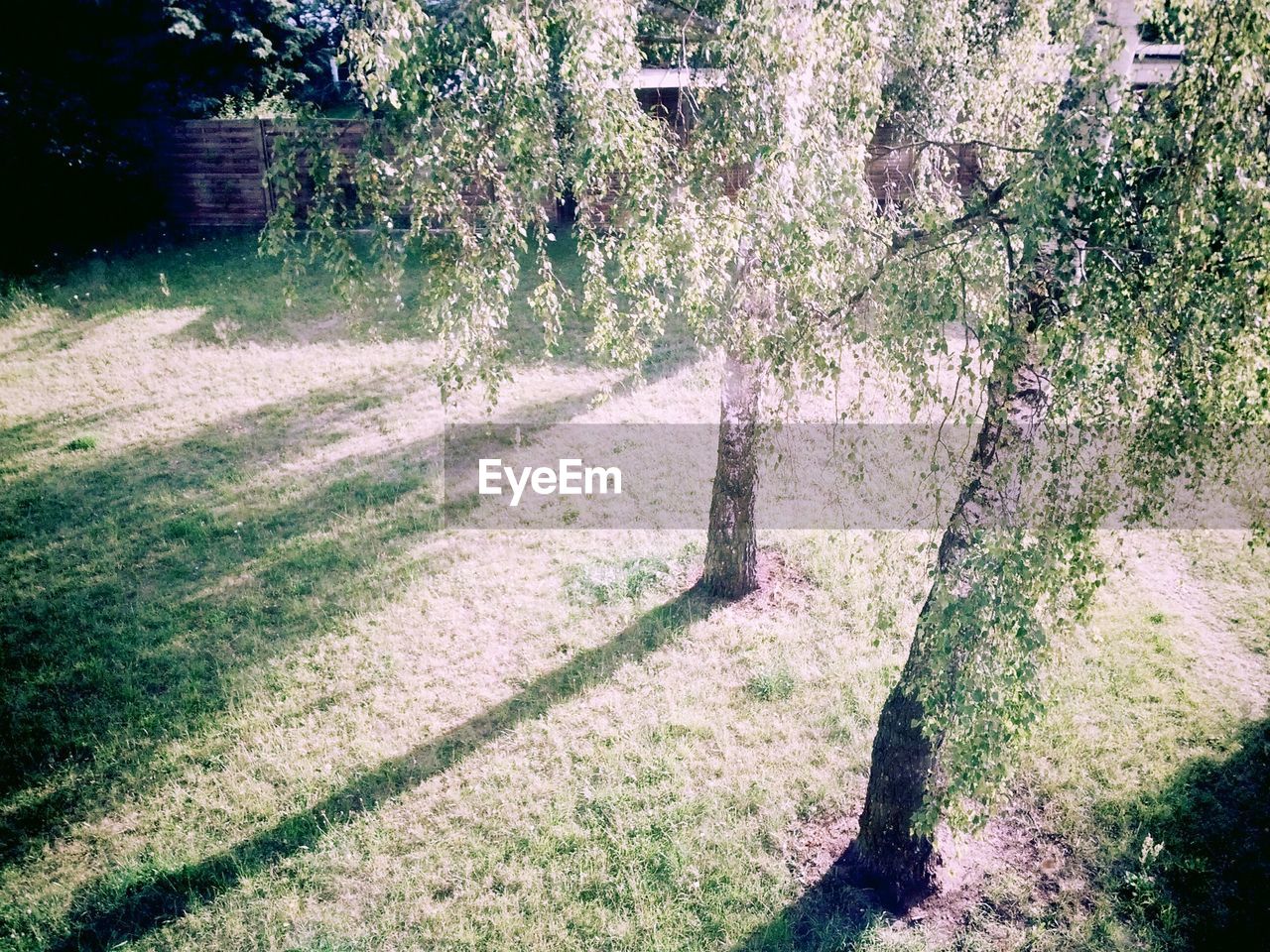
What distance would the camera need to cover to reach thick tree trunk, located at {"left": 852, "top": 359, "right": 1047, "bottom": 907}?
3.79m

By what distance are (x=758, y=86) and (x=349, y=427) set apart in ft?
26.7

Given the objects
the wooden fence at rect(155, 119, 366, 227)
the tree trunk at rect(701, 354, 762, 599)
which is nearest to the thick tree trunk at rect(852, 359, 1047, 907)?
the tree trunk at rect(701, 354, 762, 599)

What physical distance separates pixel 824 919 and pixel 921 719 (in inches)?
59.6

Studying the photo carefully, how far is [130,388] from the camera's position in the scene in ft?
37.3

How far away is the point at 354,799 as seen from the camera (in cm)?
564

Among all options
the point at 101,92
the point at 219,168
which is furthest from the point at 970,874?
the point at 101,92

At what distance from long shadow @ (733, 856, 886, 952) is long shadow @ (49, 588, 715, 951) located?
2419 millimetres

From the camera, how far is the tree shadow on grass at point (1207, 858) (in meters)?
4.70

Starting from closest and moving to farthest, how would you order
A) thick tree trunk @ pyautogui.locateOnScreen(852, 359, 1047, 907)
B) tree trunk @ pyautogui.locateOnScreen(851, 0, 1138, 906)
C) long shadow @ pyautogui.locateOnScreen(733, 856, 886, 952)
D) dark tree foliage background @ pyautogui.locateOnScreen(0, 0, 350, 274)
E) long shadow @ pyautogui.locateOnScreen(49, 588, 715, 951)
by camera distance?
tree trunk @ pyautogui.locateOnScreen(851, 0, 1138, 906) < thick tree trunk @ pyautogui.locateOnScreen(852, 359, 1047, 907) < long shadow @ pyautogui.locateOnScreen(733, 856, 886, 952) < long shadow @ pyautogui.locateOnScreen(49, 588, 715, 951) < dark tree foliage background @ pyautogui.locateOnScreen(0, 0, 350, 274)

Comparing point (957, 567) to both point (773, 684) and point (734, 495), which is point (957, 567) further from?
point (734, 495)

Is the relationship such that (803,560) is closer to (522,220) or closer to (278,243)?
(522,220)

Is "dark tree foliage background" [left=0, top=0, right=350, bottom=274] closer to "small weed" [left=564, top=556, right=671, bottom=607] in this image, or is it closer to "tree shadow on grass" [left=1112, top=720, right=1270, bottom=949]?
"small weed" [left=564, top=556, right=671, bottom=607]

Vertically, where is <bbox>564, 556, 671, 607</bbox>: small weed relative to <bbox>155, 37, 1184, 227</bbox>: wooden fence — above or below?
below

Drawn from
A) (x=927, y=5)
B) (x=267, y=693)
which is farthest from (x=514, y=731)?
(x=927, y=5)
